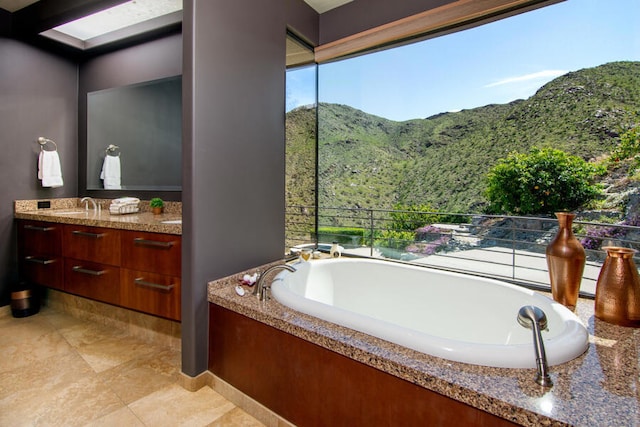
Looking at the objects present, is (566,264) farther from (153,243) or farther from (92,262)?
(92,262)

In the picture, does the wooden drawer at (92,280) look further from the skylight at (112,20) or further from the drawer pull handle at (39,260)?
the skylight at (112,20)

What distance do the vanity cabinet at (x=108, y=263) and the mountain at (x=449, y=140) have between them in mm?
1014

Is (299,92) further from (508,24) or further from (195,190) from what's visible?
(508,24)

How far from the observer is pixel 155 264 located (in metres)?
1.96

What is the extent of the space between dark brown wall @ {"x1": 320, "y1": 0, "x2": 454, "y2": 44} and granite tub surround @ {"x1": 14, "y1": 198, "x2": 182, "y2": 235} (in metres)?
1.95

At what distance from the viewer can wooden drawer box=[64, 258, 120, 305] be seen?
A: 2.17 m

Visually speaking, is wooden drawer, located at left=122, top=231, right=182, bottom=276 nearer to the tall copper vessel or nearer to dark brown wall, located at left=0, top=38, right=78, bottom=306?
dark brown wall, located at left=0, top=38, right=78, bottom=306

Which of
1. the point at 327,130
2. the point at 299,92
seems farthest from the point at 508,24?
the point at 299,92

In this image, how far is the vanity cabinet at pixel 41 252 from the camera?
249cm

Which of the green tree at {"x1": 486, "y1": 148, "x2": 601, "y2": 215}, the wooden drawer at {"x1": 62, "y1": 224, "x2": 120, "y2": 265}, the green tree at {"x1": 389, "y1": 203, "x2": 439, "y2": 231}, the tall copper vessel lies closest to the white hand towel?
the wooden drawer at {"x1": 62, "y1": 224, "x2": 120, "y2": 265}

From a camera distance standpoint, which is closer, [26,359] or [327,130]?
[26,359]

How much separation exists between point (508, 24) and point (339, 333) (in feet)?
12.2

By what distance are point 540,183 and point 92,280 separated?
3848 millimetres

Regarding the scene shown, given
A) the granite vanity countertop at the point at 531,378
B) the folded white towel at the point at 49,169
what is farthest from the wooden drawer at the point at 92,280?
the granite vanity countertop at the point at 531,378
